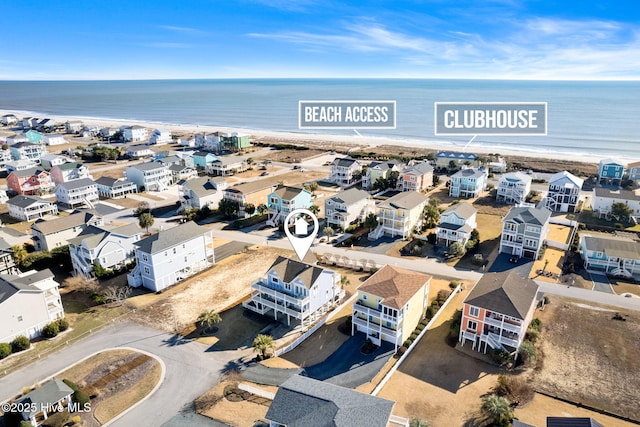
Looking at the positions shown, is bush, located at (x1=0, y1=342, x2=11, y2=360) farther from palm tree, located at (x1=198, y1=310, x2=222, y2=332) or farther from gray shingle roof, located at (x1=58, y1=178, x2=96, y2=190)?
gray shingle roof, located at (x1=58, y1=178, x2=96, y2=190)

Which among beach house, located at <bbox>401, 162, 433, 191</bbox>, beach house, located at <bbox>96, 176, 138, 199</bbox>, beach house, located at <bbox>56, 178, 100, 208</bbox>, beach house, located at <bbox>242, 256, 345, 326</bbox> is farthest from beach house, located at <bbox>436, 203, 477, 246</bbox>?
beach house, located at <bbox>96, 176, 138, 199</bbox>

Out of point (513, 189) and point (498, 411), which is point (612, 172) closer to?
point (513, 189)

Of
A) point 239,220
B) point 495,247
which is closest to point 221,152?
point 239,220

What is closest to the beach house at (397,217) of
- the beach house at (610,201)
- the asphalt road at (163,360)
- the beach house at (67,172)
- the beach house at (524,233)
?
the beach house at (524,233)

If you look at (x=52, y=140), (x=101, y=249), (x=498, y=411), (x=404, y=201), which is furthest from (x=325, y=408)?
(x=52, y=140)

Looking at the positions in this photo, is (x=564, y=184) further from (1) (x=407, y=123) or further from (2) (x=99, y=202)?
(1) (x=407, y=123)
